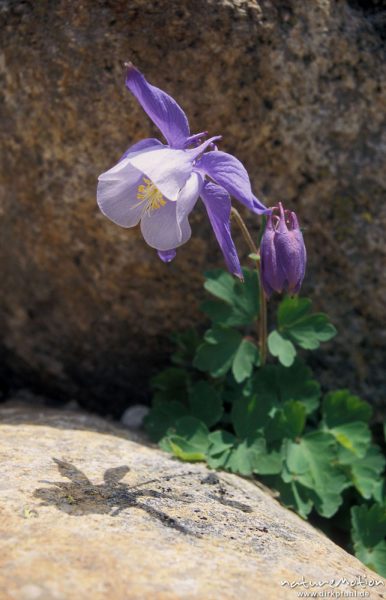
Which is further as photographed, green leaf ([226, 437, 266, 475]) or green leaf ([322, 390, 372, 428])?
green leaf ([322, 390, 372, 428])

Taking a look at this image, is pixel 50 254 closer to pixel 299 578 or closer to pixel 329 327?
pixel 329 327

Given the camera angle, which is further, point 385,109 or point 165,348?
point 165,348

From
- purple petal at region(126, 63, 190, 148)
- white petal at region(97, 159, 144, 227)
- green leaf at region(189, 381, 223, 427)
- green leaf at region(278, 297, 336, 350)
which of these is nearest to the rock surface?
green leaf at region(189, 381, 223, 427)

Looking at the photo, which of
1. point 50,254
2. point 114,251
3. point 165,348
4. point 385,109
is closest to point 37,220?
point 50,254

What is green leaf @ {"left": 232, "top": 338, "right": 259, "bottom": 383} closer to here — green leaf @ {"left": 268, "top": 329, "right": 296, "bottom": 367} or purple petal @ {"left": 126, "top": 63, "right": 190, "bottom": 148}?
green leaf @ {"left": 268, "top": 329, "right": 296, "bottom": 367}

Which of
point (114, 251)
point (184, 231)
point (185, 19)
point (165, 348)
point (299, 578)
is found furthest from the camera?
point (165, 348)

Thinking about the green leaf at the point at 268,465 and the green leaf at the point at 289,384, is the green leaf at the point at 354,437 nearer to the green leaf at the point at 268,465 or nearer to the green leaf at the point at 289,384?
the green leaf at the point at 289,384

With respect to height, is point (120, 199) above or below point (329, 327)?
above

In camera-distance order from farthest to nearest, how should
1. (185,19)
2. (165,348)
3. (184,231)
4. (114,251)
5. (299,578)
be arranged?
(165,348) → (114,251) → (185,19) → (184,231) → (299,578)
